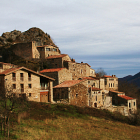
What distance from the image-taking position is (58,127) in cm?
2416

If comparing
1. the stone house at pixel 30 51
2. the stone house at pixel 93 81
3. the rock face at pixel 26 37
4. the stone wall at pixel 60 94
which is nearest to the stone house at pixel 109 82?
the stone house at pixel 93 81

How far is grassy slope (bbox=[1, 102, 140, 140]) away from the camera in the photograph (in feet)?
67.5

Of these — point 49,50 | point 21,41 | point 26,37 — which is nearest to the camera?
point 49,50

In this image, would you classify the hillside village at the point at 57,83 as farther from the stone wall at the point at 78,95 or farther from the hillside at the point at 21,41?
the hillside at the point at 21,41

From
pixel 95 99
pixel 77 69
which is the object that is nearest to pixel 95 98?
pixel 95 99

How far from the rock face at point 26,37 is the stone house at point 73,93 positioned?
3217 cm

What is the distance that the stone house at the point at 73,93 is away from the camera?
38.2 metres

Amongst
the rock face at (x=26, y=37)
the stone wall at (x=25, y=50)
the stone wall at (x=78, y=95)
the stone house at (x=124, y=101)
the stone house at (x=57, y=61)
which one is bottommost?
the stone house at (x=124, y=101)

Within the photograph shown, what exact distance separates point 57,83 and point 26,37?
32.6m

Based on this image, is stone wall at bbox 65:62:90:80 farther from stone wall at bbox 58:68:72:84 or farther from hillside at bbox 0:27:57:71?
hillside at bbox 0:27:57:71

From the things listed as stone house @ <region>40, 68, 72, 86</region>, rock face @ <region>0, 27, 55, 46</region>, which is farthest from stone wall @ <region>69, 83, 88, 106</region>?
rock face @ <region>0, 27, 55, 46</region>

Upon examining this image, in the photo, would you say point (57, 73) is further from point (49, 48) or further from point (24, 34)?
point (24, 34)

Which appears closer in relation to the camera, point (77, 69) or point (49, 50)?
point (77, 69)

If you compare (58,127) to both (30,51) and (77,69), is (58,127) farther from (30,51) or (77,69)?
(30,51)
